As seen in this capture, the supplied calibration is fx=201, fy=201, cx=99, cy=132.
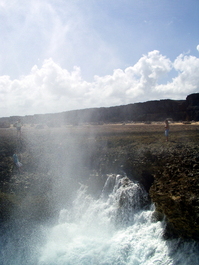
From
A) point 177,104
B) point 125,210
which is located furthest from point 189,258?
point 177,104

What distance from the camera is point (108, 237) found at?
371 inches

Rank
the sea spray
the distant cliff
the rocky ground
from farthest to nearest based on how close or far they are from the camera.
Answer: the distant cliff, the rocky ground, the sea spray

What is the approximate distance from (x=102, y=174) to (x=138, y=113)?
1601 inches

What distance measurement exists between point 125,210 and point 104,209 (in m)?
1.36

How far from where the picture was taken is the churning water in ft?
24.6

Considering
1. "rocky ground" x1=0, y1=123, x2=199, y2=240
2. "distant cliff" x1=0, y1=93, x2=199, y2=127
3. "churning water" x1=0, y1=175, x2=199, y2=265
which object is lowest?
"churning water" x1=0, y1=175, x2=199, y2=265

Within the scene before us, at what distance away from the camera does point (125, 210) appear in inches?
400

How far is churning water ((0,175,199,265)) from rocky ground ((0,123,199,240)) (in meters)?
0.56

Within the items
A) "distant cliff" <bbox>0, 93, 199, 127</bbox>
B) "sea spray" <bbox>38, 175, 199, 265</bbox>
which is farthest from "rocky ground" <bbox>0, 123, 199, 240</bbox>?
"distant cliff" <bbox>0, 93, 199, 127</bbox>

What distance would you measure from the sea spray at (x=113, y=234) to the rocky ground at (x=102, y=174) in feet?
1.81

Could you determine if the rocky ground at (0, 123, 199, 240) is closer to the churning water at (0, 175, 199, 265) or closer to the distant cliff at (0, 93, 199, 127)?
the churning water at (0, 175, 199, 265)

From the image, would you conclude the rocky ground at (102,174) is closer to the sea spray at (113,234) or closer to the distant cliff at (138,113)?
the sea spray at (113,234)

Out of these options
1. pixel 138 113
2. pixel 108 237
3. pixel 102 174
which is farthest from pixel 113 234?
pixel 138 113

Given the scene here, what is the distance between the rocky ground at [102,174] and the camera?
8406mm
